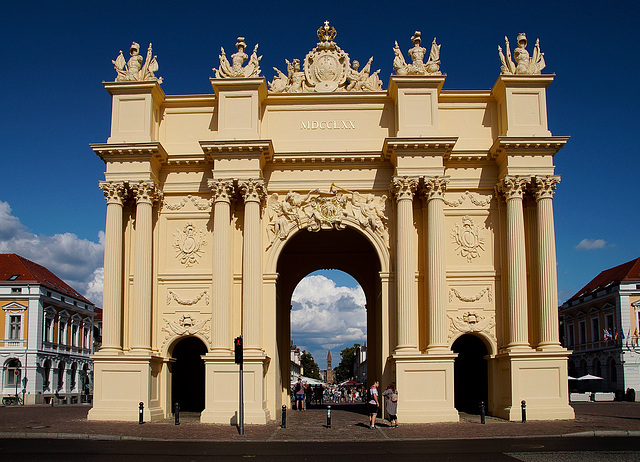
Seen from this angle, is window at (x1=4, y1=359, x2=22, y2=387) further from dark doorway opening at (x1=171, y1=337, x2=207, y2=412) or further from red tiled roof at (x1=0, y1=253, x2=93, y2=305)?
dark doorway opening at (x1=171, y1=337, x2=207, y2=412)

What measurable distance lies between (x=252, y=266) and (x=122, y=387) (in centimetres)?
660

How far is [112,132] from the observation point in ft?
93.7

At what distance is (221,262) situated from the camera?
27.5m

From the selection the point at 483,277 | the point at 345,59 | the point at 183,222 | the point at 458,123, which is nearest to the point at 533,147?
the point at 458,123

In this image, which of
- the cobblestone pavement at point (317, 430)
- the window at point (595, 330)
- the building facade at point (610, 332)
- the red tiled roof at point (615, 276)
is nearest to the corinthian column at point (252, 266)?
the cobblestone pavement at point (317, 430)

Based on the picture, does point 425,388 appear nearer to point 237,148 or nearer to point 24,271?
point 237,148

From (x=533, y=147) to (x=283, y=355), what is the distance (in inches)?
573

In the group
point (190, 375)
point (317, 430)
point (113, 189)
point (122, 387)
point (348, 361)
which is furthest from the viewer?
point (348, 361)

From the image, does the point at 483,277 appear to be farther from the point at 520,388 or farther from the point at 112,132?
the point at 112,132

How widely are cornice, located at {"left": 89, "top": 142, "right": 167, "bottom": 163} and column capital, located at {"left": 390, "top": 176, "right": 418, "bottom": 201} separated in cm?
945

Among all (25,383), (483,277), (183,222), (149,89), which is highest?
(149,89)

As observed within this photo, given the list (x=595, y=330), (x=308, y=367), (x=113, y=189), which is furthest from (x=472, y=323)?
(x=308, y=367)

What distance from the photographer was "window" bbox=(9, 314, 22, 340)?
182 feet

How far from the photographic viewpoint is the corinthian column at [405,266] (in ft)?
87.2
